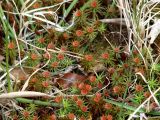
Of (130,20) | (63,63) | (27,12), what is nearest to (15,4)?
(27,12)

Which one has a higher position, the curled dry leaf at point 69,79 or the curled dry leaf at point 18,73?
the curled dry leaf at point 18,73

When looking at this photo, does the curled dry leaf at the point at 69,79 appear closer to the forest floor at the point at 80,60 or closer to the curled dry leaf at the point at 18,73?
the forest floor at the point at 80,60

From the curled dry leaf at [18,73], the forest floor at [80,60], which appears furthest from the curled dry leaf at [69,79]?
the curled dry leaf at [18,73]

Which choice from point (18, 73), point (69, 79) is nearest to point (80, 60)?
point (69, 79)

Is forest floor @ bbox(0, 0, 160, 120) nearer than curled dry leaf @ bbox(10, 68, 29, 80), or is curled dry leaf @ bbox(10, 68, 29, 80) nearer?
forest floor @ bbox(0, 0, 160, 120)

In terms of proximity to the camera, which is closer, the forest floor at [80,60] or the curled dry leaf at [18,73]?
A: the forest floor at [80,60]

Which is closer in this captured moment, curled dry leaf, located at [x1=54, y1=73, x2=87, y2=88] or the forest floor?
the forest floor

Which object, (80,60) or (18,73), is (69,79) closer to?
(80,60)

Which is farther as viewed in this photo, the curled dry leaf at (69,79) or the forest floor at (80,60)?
the curled dry leaf at (69,79)

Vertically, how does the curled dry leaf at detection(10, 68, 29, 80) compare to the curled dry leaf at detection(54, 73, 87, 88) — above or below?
above

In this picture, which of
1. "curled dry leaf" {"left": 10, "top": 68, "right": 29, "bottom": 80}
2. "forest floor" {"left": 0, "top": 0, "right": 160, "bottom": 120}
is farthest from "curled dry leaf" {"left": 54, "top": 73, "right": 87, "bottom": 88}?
"curled dry leaf" {"left": 10, "top": 68, "right": 29, "bottom": 80}

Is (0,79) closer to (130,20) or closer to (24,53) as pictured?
(24,53)

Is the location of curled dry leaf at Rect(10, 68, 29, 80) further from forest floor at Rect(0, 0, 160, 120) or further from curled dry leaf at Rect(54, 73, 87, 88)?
curled dry leaf at Rect(54, 73, 87, 88)
